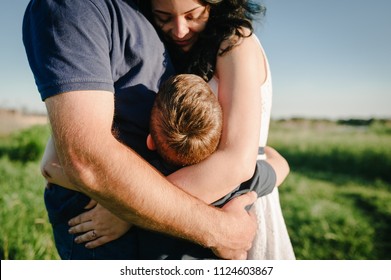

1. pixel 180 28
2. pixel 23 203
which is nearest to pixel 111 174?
pixel 180 28

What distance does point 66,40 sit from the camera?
1373 mm

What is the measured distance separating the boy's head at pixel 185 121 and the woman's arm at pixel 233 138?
0.05 metres

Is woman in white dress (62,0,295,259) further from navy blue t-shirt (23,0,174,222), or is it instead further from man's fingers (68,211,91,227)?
navy blue t-shirt (23,0,174,222)

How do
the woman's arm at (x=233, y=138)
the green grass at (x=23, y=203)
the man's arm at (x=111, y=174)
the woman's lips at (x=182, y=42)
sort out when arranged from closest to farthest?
the man's arm at (x=111, y=174)
the woman's arm at (x=233, y=138)
the woman's lips at (x=182, y=42)
the green grass at (x=23, y=203)

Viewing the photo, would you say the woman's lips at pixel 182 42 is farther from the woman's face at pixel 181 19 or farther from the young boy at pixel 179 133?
the young boy at pixel 179 133

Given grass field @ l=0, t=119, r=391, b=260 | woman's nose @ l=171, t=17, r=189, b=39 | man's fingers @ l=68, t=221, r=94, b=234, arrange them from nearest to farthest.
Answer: man's fingers @ l=68, t=221, r=94, b=234, woman's nose @ l=171, t=17, r=189, b=39, grass field @ l=0, t=119, r=391, b=260

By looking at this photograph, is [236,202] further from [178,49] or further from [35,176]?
[35,176]

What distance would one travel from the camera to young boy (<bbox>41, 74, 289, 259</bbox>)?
160cm

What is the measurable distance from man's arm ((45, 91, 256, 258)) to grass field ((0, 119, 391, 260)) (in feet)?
6.11

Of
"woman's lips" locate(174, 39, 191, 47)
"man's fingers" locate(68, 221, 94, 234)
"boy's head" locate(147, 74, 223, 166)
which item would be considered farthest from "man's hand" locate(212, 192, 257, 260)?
"woman's lips" locate(174, 39, 191, 47)

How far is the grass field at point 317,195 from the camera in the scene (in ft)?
12.6

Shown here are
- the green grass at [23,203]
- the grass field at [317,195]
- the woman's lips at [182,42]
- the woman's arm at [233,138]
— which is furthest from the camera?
the grass field at [317,195]

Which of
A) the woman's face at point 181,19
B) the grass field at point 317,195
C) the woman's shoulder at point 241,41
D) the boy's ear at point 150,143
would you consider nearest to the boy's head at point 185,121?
the boy's ear at point 150,143
